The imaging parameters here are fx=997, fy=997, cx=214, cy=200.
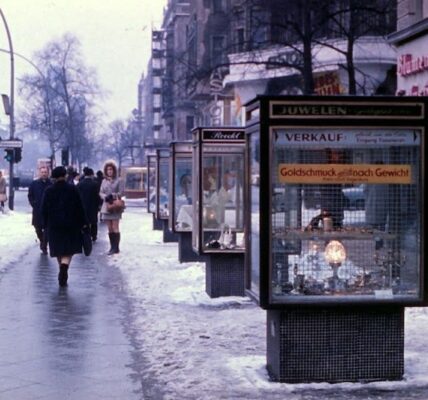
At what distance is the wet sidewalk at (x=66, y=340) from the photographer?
7.65 m

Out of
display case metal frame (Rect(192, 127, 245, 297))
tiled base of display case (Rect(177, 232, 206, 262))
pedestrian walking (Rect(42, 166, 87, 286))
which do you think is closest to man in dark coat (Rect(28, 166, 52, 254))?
tiled base of display case (Rect(177, 232, 206, 262))

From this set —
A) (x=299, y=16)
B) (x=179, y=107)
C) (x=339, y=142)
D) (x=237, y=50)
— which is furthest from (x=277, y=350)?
(x=179, y=107)

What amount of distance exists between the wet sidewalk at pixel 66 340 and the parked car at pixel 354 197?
2.14m

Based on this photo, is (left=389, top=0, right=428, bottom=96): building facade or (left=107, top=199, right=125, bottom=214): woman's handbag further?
(left=107, top=199, right=125, bottom=214): woman's handbag

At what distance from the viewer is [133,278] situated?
15141 millimetres

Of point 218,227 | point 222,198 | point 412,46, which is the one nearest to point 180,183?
point 222,198

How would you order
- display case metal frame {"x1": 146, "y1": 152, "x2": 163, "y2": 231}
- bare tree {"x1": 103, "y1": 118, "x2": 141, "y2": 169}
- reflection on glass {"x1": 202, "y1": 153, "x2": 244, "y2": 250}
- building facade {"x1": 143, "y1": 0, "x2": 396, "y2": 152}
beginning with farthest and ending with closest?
1. bare tree {"x1": 103, "y1": 118, "x2": 141, "y2": 169}
2. display case metal frame {"x1": 146, "y1": 152, "x2": 163, "y2": 231}
3. building facade {"x1": 143, "y1": 0, "x2": 396, "y2": 152}
4. reflection on glass {"x1": 202, "y1": 153, "x2": 244, "y2": 250}

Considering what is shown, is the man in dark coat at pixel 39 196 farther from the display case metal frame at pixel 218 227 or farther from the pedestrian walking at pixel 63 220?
the display case metal frame at pixel 218 227

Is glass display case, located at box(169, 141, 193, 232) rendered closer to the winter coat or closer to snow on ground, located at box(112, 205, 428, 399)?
the winter coat

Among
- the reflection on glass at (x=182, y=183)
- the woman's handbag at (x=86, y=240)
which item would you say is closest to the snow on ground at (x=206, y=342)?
the woman's handbag at (x=86, y=240)

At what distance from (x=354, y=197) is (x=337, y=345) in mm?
1153

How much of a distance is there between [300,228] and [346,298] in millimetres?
636

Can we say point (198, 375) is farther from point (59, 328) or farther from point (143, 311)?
point (143, 311)

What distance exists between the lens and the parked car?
7.66 m
